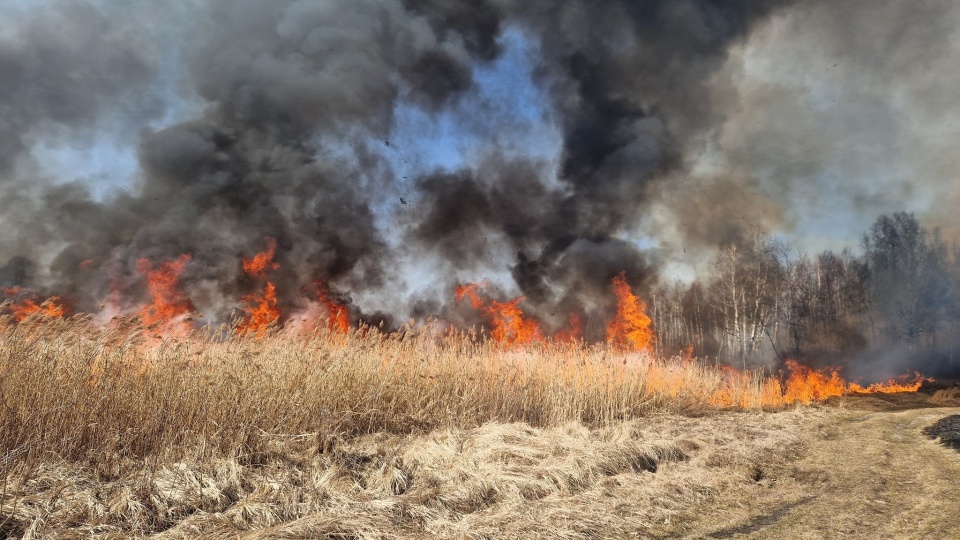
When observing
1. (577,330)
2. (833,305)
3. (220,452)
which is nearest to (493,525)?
(220,452)

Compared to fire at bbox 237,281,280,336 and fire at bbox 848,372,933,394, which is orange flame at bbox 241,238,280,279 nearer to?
fire at bbox 237,281,280,336

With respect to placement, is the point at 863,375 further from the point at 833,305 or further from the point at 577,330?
the point at 577,330

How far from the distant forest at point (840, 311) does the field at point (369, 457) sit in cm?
1842

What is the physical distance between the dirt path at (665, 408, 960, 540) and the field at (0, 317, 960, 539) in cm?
3

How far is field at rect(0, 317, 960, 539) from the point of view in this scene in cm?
389

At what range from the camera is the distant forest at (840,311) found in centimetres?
2395

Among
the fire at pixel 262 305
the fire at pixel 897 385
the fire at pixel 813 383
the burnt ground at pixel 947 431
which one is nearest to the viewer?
the burnt ground at pixel 947 431

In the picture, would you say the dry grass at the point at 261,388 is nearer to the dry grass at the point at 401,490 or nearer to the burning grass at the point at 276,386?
the burning grass at the point at 276,386

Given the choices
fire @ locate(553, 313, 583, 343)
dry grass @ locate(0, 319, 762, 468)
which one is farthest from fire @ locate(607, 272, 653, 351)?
dry grass @ locate(0, 319, 762, 468)

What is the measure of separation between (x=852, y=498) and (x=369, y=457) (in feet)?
17.5

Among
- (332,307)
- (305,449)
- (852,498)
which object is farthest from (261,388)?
(332,307)

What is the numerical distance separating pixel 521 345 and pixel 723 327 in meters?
23.0

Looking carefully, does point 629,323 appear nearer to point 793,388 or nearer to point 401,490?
point 793,388

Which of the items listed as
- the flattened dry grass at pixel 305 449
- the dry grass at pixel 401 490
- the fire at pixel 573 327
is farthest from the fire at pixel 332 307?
the dry grass at pixel 401 490
